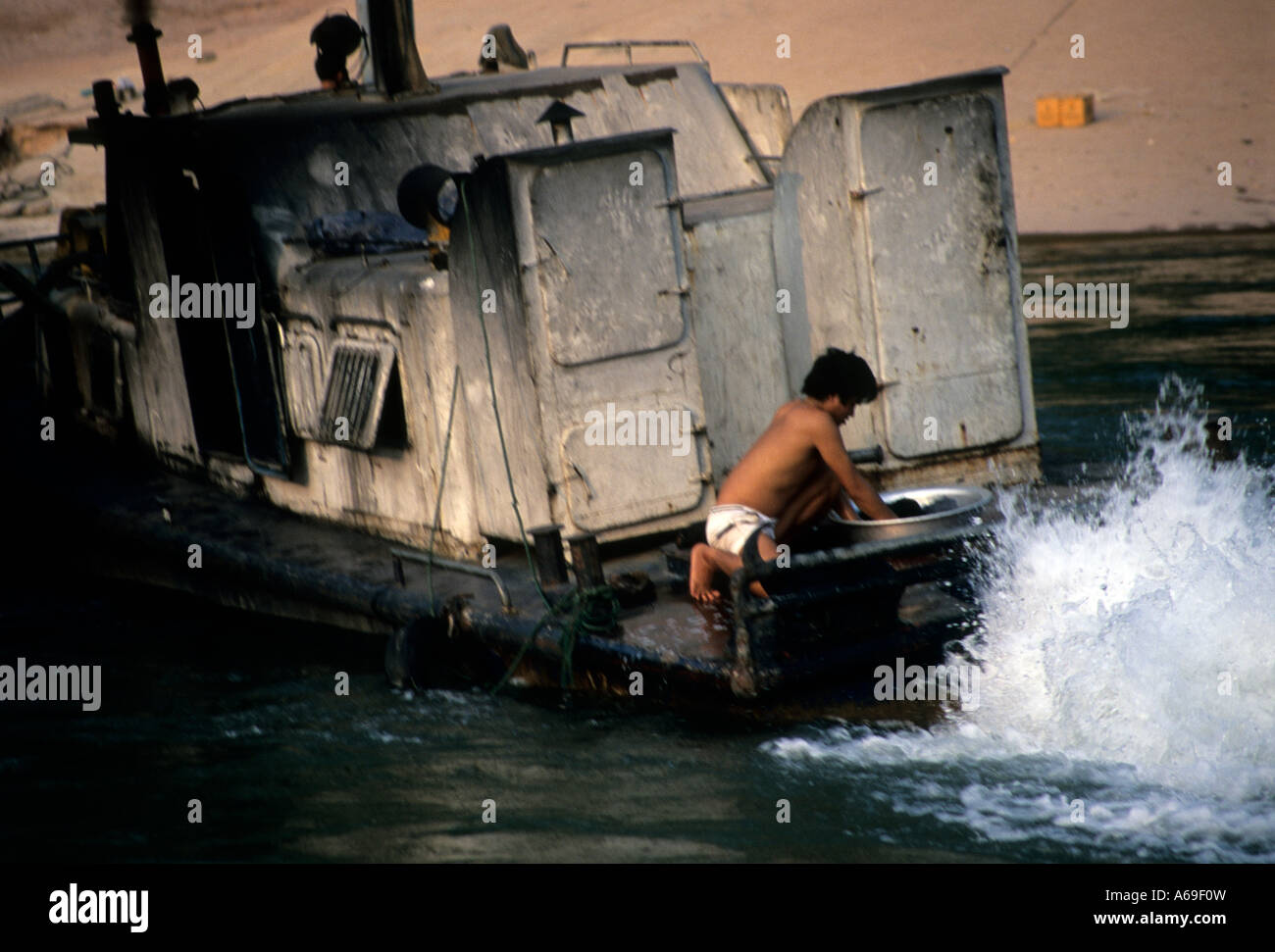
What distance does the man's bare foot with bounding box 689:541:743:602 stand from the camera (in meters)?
7.00

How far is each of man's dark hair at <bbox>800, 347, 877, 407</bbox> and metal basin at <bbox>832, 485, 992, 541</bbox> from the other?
54 centimetres

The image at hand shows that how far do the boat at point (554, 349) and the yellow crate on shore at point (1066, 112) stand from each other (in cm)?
1835

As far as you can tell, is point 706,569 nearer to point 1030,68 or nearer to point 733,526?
point 733,526

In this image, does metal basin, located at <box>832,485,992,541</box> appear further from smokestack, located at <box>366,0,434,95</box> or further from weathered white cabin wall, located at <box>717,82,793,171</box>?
smokestack, located at <box>366,0,434,95</box>

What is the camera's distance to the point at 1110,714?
633 centimetres

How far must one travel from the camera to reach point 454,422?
791 cm

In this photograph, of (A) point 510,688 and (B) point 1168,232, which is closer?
(A) point 510,688

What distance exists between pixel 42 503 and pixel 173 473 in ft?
2.96

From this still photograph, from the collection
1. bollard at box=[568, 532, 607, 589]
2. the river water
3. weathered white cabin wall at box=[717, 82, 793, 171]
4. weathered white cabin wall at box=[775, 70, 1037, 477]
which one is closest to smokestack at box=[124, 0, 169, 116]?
weathered white cabin wall at box=[717, 82, 793, 171]

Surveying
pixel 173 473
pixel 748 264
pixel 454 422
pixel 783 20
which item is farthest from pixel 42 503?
pixel 783 20
